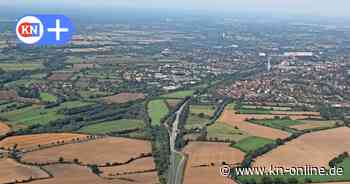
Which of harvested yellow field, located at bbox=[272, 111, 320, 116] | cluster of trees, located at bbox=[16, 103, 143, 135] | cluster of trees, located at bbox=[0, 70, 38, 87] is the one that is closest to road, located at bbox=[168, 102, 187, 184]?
cluster of trees, located at bbox=[16, 103, 143, 135]

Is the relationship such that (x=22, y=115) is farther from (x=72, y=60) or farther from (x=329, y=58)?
(x=329, y=58)

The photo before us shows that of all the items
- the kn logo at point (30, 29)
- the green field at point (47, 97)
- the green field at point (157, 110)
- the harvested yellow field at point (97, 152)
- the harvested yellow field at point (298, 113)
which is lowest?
A: the harvested yellow field at point (298, 113)

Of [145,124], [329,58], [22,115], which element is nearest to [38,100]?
[22,115]

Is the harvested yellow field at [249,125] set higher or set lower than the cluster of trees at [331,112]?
higher

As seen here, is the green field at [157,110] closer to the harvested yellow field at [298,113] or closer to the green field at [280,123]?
the green field at [280,123]

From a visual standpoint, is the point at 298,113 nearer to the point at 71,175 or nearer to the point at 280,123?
the point at 280,123

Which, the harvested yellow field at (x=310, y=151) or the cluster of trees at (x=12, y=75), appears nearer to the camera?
the harvested yellow field at (x=310, y=151)

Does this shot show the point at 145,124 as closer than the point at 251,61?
Yes

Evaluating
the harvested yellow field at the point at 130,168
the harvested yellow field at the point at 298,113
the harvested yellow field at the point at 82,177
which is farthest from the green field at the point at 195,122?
the harvested yellow field at the point at 82,177
